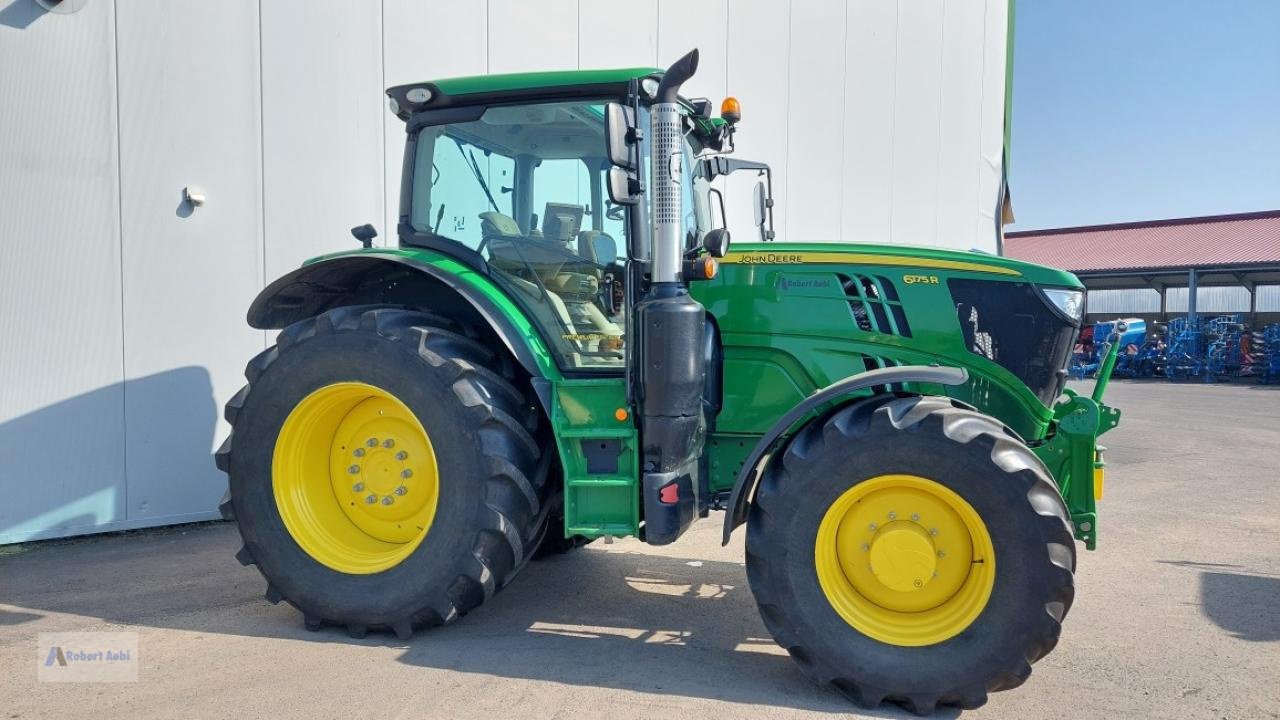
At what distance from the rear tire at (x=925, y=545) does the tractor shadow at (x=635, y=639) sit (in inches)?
6.7

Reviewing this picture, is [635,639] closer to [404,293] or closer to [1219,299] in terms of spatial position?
[404,293]

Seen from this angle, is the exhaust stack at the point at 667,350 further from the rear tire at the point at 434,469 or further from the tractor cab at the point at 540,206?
the rear tire at the point at 434,469

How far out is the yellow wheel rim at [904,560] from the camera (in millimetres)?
3055

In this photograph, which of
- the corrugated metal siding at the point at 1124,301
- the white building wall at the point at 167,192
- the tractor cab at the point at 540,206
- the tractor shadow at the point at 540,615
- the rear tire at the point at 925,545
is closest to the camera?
the rear tire at the point at 925,545

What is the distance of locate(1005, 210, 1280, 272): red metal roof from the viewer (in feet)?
85.9

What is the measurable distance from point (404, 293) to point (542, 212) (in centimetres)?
93

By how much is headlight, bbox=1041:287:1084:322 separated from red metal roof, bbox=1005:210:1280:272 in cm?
2504

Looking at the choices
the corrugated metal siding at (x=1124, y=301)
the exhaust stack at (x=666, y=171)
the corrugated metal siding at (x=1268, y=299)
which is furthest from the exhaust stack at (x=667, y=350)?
the corrugated metal siding at (x=1268, y=299)

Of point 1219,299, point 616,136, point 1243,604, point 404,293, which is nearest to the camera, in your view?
point 616,136

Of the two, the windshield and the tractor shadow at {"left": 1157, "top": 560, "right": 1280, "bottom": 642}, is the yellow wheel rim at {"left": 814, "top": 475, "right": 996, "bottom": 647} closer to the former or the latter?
the windshield

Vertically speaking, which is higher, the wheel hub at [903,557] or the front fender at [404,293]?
the front fender at [404,293]

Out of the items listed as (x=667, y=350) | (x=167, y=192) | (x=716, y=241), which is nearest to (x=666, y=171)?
(x=716, y=241)

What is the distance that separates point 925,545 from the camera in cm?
308

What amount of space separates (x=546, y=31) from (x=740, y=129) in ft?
8.30
